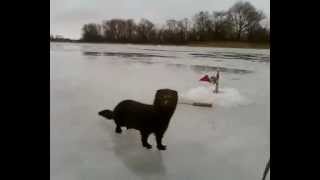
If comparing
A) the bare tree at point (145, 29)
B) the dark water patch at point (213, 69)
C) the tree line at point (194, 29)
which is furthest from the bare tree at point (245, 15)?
the bare tree at point (145, 29)

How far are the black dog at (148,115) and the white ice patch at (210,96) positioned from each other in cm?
4

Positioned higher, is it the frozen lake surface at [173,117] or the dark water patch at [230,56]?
the dark water patch at [230,56]

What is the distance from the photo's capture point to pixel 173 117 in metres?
1.17

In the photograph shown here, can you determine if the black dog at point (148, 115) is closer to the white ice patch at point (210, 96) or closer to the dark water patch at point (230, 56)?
the white ice patch at point (210, 96)

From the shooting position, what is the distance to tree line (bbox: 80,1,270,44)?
1.20 meters

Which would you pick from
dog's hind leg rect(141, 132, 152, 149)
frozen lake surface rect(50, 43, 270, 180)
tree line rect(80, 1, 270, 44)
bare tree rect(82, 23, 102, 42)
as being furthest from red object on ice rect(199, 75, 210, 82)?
bare tree rect(82, 23, 102, 42)

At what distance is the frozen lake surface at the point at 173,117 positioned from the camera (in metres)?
1.15

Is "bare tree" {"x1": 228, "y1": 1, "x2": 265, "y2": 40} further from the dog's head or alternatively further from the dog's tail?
the dog's tail

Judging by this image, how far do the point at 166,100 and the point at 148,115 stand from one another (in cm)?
7

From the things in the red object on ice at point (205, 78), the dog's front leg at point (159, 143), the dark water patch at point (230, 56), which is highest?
the dark water patch at point (230, 56)

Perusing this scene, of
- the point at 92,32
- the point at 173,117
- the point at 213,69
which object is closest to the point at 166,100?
the point at 173,117
